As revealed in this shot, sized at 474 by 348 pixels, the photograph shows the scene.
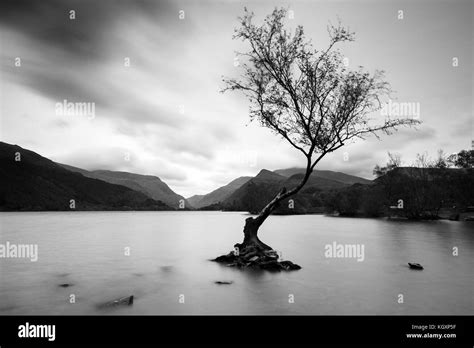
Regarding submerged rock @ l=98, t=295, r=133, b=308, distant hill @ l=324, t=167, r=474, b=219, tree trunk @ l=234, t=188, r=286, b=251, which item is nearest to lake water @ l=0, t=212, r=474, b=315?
submerged rock @ l=98, t=295, r=133, b=308

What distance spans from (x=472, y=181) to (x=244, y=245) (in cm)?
9582

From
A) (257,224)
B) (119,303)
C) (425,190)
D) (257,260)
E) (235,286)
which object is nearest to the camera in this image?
(119,303)

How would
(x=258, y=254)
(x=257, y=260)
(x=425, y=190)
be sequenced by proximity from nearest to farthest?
(x=257, y=260)
(x=258, y=254)
(x=425, y=190)

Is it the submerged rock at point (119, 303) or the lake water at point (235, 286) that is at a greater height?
the submerged rock at point (119, 303)

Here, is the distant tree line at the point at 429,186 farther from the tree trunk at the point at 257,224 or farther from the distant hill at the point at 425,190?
the tree trunk at the point at 257,224

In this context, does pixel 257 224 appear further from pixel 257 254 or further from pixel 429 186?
pixel 429 186

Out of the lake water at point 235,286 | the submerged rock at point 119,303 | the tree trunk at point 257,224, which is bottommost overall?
the lake water at point 235,286

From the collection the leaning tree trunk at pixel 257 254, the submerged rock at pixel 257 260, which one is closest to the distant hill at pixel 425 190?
the leaning tree trunk at pixel 257 254

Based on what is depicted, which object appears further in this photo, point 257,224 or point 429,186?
point 429,186

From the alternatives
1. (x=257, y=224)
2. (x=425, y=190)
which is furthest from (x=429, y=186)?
(x=257, y=224)

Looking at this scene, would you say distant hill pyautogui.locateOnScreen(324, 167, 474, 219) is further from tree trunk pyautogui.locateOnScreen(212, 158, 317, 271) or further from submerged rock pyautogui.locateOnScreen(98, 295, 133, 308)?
submerged rock pyautogui.locateOnScreen(98, 295, 133, 308)

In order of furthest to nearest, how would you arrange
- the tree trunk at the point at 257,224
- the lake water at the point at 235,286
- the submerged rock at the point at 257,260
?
1. the tree trunk at the point at 257,224
2. the submerged rock at the point at 257,260
3. the lake water at the point at 235,286

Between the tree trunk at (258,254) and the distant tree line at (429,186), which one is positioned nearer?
the tree trunk at (258,254)

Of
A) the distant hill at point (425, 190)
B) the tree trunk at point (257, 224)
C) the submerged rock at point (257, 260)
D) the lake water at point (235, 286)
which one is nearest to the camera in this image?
the lake water at point (235, 286)
